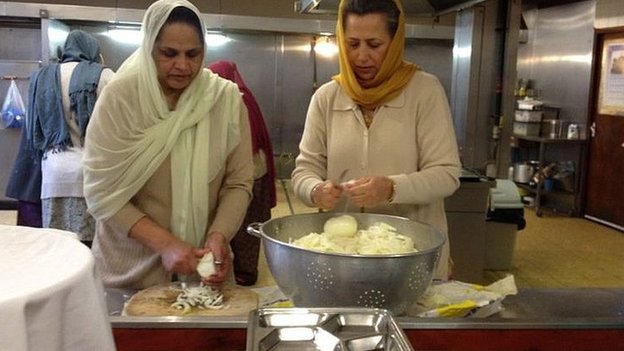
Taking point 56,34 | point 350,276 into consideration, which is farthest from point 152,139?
point 56,34

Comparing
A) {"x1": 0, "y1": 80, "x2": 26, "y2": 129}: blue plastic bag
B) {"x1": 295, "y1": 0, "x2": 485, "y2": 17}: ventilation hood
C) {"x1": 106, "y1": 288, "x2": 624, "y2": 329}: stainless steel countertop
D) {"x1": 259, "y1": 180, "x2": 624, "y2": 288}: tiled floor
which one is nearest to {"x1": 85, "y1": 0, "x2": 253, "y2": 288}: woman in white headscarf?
{"x1": 106, "y1": 288, "x2": 624, "y2": 329}: stainless steel countertop

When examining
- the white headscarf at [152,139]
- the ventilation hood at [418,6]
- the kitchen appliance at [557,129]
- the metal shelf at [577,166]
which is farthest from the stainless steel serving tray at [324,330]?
the kitchen appliance at [557,129]

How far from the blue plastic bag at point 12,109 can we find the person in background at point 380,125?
14.3ft

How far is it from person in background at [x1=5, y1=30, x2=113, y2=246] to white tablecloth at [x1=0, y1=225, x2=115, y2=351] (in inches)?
89.6

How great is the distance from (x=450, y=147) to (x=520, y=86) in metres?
5.72

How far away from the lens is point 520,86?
22.3ft

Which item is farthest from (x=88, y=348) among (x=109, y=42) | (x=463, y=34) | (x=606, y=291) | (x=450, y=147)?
(x=109, y=42)

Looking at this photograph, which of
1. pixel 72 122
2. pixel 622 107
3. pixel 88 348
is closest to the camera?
pixel 88 348

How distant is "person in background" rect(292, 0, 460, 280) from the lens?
1509mm

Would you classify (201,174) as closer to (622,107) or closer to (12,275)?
(12,275)

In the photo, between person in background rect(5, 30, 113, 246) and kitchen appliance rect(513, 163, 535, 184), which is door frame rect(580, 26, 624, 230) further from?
person in background rect(5, 30, 113, 246)

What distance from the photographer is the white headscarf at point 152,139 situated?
147 cm

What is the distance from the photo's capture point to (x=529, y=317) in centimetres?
127

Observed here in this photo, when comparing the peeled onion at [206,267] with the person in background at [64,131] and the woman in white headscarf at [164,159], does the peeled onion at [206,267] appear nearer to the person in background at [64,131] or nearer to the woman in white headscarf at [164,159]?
the woman in white headscarf at [164,159]
